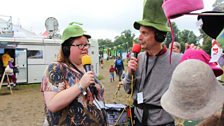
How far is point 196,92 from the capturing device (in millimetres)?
1163

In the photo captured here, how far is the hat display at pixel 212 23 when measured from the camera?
1.31 meters

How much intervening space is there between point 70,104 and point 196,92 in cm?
140

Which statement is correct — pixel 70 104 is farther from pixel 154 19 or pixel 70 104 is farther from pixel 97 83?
pixel 154 19

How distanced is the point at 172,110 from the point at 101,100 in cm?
149

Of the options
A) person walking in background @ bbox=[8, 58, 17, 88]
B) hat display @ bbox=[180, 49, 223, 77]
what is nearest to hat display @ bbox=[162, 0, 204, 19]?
hat display @ bbox=[180, 49, 223, 77]

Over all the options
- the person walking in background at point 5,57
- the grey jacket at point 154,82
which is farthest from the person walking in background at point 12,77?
the grey jacket at point 154,82

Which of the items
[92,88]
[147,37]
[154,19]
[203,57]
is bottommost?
[92,88]

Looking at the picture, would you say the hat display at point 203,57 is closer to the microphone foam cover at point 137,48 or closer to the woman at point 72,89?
the woman at point 72,89

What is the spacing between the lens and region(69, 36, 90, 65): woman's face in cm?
258

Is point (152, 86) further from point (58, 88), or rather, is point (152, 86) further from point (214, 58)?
point (214, 58)

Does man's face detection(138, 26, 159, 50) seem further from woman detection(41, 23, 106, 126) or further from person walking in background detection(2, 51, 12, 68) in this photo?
person walking in background detection(2, 51, 12, 68)

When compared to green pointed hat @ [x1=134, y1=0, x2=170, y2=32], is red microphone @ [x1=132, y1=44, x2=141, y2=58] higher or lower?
lower

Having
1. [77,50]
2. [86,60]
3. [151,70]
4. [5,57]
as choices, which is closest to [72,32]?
[77,50]

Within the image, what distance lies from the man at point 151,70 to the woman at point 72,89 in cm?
32
